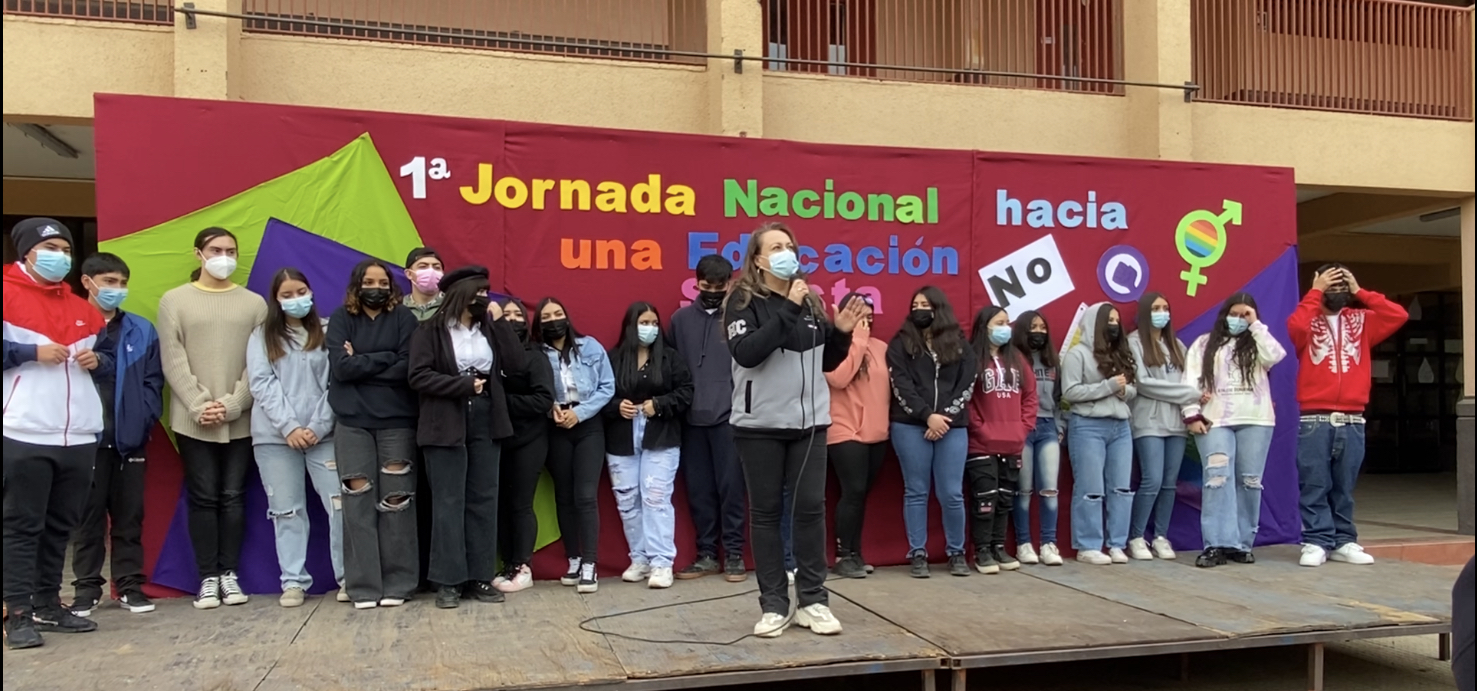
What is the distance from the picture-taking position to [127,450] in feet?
16.4

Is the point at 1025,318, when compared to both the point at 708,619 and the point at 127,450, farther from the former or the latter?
the point at 127,450

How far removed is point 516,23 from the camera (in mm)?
8477

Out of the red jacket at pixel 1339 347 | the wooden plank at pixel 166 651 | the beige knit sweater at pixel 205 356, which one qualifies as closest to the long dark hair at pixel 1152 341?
the red jacket at pixel 1339 347

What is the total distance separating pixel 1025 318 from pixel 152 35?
648 centimetres

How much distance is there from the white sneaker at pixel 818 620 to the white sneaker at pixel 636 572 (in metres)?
1.49

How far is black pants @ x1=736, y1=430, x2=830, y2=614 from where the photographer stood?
176 inches

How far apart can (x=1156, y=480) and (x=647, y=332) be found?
11.3 feet

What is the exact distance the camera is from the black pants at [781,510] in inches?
176

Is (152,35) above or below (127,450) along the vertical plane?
above

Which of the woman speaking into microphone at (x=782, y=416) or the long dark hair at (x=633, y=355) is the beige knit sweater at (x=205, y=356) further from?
the woman speaking into microphone at (x=782, y=416)

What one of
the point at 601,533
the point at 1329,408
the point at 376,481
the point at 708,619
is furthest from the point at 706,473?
the point at 1329,408

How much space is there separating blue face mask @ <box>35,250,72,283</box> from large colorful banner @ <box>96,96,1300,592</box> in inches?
28.6

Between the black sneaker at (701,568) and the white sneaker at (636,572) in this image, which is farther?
the black sneaker at (701,568)

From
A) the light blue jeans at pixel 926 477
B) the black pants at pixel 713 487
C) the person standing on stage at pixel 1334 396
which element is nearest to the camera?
the black pants at pixel 713 487
